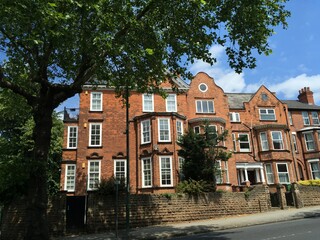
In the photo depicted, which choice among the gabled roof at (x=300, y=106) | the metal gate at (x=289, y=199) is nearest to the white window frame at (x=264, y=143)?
the gabled roof at (x=300, y=106)

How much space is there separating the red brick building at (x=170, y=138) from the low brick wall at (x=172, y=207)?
2.98 meters

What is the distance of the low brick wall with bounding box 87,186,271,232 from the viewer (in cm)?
1852

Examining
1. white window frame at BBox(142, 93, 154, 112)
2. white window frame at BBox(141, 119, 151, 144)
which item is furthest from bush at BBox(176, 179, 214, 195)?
white window frame at BBox(142, 93, 154, 112)

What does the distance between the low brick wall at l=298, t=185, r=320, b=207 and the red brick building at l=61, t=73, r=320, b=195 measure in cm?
494

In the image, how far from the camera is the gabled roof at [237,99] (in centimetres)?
3622

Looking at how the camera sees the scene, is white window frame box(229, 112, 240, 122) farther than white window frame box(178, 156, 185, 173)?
Yes

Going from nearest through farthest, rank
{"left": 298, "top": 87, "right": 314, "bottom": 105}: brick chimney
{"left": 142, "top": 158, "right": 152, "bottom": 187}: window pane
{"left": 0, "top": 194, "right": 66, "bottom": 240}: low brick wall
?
{"left": 0, "top": 194, "right": 66, "bottom": 240}: low brick wall
{"left": 142, "top": 158, "right": 152, "bottom": 187}: window pane
{"left": 298, "top": 87, "right": 314, "bottom": 105}: brick chimney

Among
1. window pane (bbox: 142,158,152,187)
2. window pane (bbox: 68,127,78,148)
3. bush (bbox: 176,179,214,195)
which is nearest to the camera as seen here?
bush (bbox: 176,179,214,195)

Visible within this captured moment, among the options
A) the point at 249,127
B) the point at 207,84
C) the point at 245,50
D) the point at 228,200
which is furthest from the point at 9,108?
the point at 249,127

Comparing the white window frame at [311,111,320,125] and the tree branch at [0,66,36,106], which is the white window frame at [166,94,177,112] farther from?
the white window frame at [311,111,320,125]

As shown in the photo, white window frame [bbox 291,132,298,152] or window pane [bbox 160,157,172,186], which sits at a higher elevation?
white window frame [bbox 291,132,298,152]

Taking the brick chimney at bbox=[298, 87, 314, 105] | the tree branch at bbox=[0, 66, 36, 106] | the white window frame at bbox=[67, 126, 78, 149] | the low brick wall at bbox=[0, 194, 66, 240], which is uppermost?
the brick chimney at bbox=[298, 87, 314, 105]

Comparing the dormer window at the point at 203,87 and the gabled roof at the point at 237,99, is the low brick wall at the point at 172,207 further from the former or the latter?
the gabled roof at the point at 237,99

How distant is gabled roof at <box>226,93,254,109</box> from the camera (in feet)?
119
